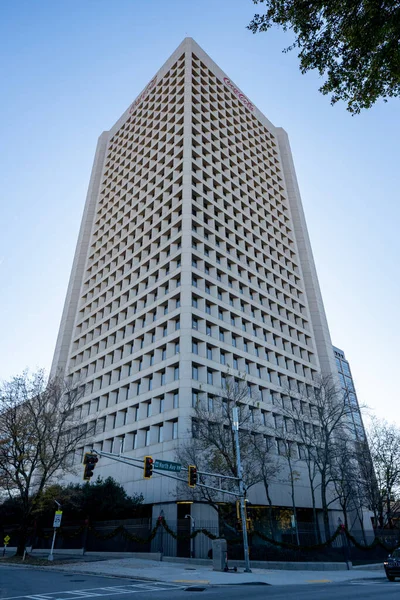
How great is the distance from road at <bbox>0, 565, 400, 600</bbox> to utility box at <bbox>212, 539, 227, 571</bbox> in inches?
226

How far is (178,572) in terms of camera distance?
21.7 metres

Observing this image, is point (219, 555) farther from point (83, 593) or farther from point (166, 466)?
point (83, 593)

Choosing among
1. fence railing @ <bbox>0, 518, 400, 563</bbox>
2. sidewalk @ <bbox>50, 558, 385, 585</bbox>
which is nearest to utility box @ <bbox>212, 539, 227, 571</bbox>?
sidewalk @ <bbox>50, 558, 385, 585</bbox>

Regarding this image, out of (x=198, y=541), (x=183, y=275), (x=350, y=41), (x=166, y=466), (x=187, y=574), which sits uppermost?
(x=183, y=275)

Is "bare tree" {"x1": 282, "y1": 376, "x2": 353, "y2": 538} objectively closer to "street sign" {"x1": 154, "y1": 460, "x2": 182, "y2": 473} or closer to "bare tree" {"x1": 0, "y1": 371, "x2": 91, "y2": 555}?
"street sign" {"x1": 154, "y1": 460, "x2": 182, "y2": 473}

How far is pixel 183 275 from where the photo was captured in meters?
44.0

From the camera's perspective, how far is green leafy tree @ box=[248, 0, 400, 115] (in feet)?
37.7

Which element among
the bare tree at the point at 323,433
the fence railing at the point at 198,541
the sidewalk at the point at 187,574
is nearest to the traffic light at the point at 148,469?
the sidewalk at the point at 187,574

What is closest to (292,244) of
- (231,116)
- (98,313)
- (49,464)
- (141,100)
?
(231,116)

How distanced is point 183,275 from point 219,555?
27619 millimetres

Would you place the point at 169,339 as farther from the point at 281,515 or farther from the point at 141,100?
the point at 141,100

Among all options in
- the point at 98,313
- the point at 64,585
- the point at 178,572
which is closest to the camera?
the point at 64,585

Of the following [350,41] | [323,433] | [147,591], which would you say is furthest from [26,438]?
[350,41]

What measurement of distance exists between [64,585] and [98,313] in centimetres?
4390
